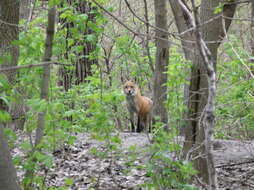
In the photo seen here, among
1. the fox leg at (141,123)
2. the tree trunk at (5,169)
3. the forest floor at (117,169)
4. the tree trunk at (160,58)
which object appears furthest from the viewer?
the fox leg at (141,123)

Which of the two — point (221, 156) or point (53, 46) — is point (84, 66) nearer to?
point (221, 156)

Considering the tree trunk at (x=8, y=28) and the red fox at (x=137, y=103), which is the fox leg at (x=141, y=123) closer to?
the red fox at (x=137, y=103)

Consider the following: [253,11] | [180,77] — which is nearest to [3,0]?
[180,77]

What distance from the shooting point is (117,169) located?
227 inches

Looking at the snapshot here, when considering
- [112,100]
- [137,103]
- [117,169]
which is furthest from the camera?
[137,103]

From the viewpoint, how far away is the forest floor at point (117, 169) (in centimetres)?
507

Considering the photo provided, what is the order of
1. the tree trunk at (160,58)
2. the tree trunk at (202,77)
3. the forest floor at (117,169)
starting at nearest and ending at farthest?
the tree trunk at (202,77)
the forest floor at (117,169)
the tree trunk at (160,58)

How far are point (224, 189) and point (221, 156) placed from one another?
1.32m

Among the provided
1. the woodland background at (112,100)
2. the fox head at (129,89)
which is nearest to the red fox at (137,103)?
the fox head at (129,89)

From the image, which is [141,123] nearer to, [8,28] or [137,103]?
[137,103]

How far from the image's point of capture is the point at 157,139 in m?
3.59

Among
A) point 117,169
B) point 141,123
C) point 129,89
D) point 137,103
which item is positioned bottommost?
point 117,169

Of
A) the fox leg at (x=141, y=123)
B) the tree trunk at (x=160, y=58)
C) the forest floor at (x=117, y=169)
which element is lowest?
the forest floor at (x=117, y=169)

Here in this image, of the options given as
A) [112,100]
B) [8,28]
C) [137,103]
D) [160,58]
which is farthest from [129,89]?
[112,100]
